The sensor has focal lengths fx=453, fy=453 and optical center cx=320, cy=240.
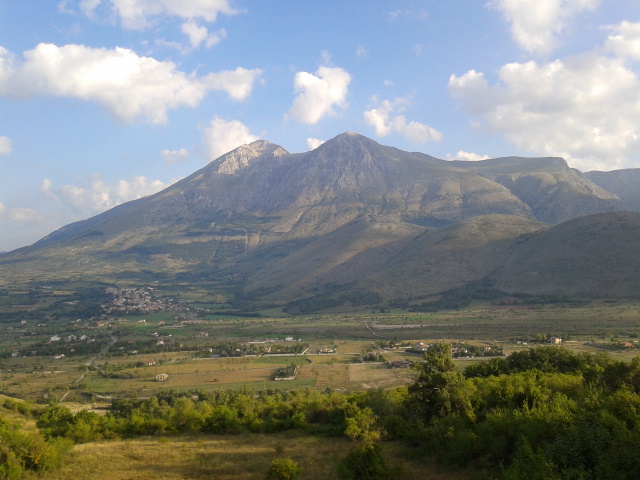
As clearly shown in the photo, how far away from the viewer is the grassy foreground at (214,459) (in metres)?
24.5

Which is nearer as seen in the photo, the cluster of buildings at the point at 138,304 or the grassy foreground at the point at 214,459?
the grassy foreground at the point at 214,459

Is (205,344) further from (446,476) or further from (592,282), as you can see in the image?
(592,282)

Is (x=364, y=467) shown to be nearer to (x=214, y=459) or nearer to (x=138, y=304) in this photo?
(x=214, y=459)

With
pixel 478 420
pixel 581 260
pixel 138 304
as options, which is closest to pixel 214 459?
pixel 478 420

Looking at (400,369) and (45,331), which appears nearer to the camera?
(400,369)

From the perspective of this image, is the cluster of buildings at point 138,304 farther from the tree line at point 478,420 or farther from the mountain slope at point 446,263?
the tree line at point 478,420

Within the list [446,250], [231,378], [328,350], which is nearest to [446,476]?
[231,378]

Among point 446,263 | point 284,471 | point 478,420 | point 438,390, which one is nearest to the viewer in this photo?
point 284,471

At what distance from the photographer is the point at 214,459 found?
91.4 feet

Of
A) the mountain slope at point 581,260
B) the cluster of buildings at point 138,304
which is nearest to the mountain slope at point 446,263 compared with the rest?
the mountain slope at point 581,260

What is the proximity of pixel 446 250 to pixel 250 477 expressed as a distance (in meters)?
169

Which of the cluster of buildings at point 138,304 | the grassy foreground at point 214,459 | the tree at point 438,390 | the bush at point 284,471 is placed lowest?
the cluster of buildings at point 138,304

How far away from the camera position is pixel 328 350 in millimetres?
89375

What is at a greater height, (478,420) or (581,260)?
(581,260)
